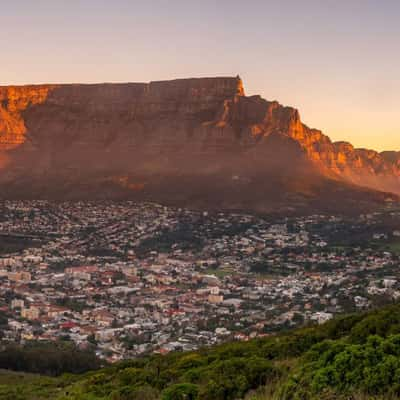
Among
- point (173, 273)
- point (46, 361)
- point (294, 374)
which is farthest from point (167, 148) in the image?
point (294, 374)

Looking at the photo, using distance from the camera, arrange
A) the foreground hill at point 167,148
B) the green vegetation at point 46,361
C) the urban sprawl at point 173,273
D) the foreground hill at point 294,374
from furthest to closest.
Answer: the foreground hill at point 167,148
the urban sprawl at point 173,273
the green vegetation at point 46,361
the foreground hill at point 294,374

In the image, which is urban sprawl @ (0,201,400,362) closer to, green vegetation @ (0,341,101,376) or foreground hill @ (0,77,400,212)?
green vegetation @ (0,341,101,376)

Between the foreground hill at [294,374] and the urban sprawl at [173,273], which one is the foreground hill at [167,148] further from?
the foreground hill at [294,374]

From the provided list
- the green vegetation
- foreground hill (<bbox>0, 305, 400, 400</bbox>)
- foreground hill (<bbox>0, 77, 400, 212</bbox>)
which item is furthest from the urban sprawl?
foreground hill (<bbox>0, 305, 400, 400</bbox>)

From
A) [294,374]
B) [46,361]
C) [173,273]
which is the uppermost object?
[294,374]

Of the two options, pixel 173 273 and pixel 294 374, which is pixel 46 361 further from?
pixel 173 273

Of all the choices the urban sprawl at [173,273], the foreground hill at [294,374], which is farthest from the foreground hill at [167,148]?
the foreground hill at [294,374]
